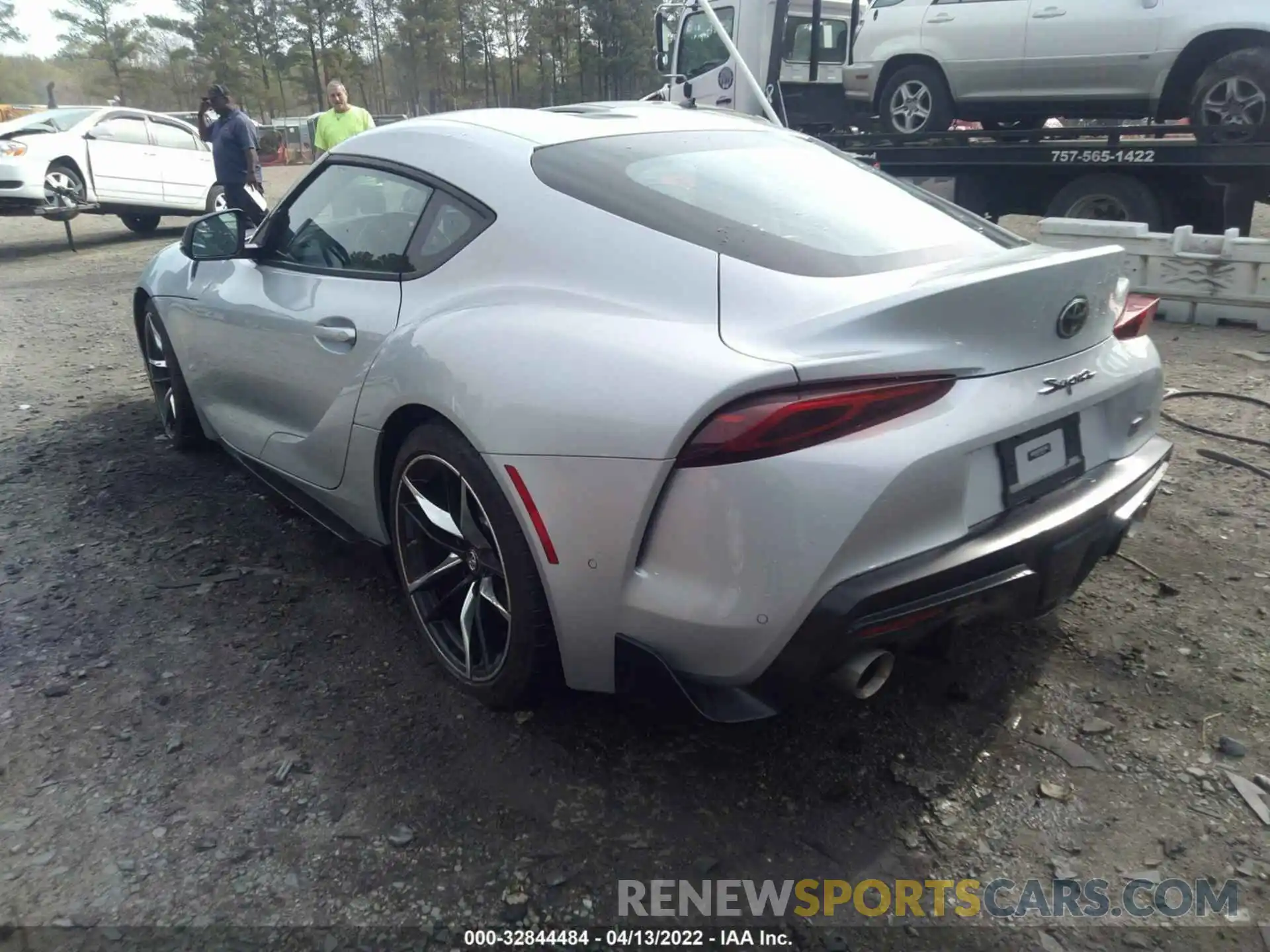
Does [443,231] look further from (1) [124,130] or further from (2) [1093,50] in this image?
(1) [124,130]

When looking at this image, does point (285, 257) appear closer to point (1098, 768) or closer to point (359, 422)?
point (359, 422)

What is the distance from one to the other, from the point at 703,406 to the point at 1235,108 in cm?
738

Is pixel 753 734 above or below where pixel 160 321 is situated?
below

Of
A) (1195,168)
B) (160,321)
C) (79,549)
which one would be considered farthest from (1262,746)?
(1195,168)

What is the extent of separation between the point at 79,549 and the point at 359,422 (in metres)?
1.62

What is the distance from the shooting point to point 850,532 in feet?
6.37

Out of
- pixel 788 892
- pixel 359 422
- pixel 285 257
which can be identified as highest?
pixel 285 257

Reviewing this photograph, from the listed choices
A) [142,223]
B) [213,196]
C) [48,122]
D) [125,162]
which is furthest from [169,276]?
[142,223]

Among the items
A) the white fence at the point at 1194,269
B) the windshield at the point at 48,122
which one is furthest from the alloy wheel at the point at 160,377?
the windshield at the point at 48,122

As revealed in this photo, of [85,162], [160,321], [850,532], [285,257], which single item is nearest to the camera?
[850,532]

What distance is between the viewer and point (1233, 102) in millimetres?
7355

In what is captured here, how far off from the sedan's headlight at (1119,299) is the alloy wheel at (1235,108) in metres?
5.92

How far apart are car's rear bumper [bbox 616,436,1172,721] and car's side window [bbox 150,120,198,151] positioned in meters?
14.0

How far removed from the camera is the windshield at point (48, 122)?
12266mm
